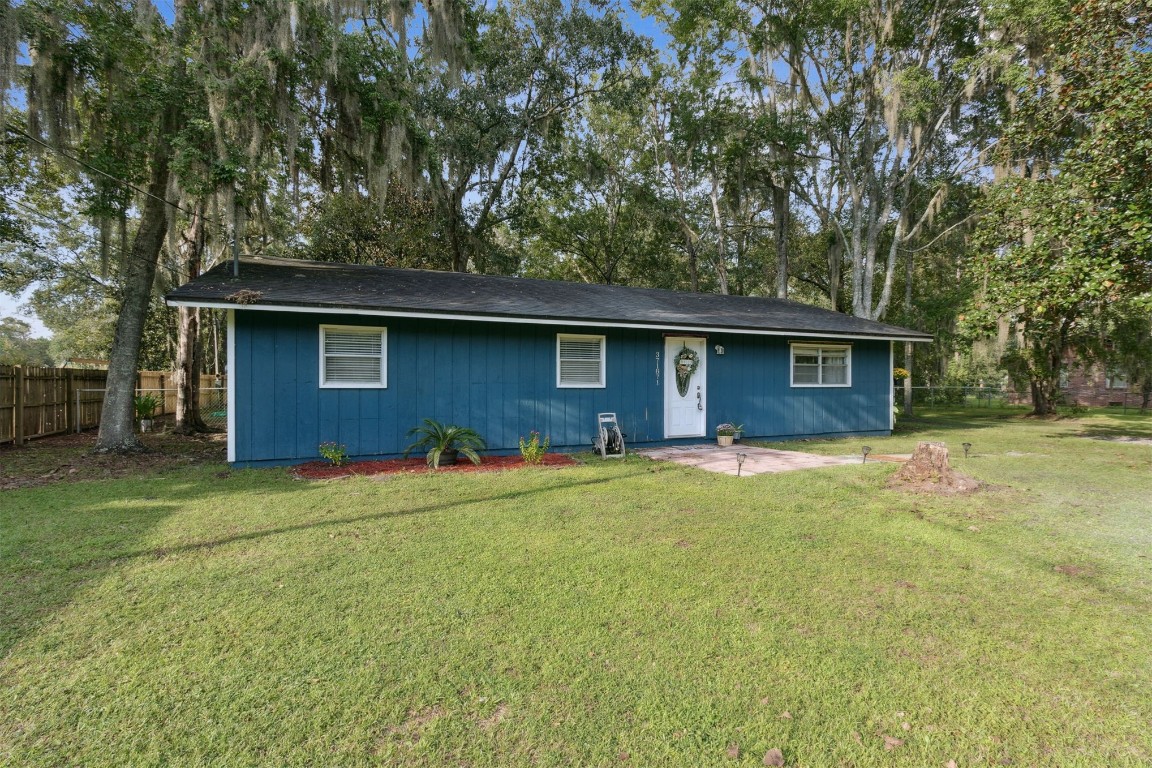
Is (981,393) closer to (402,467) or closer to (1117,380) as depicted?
(1117,380)

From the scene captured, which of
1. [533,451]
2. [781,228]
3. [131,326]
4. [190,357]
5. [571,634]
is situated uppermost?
[781,228]

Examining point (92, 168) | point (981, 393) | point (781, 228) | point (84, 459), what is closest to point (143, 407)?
point (84, 459)

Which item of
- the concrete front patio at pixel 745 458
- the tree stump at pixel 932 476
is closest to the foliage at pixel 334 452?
the concrete front patio at pixel 745 458

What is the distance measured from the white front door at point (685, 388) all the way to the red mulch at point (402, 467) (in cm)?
235

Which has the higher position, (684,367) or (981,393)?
(684,367)

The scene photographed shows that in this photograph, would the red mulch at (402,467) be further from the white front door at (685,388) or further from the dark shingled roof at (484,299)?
the white front door at (685,388)

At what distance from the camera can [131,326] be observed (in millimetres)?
7891

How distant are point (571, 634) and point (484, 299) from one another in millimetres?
6416

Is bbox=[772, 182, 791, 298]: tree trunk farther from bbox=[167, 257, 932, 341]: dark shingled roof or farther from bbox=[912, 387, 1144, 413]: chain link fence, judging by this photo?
bbox=[912, 387, 1144, 413]: chain link fence

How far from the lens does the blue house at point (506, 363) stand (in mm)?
6863

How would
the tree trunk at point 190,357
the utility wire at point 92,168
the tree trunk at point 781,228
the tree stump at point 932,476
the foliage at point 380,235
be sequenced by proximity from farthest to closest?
the tree trunk at point 781,228, the foliage at point 380,235, the tree trunk at point 190,357, the utility wire at point 92,168, the tree stump at point 932,476

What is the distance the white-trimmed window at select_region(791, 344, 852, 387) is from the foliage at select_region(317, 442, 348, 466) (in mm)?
8075

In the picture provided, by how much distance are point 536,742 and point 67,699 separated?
1.84 m

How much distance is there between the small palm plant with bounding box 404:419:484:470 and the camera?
693 cm
